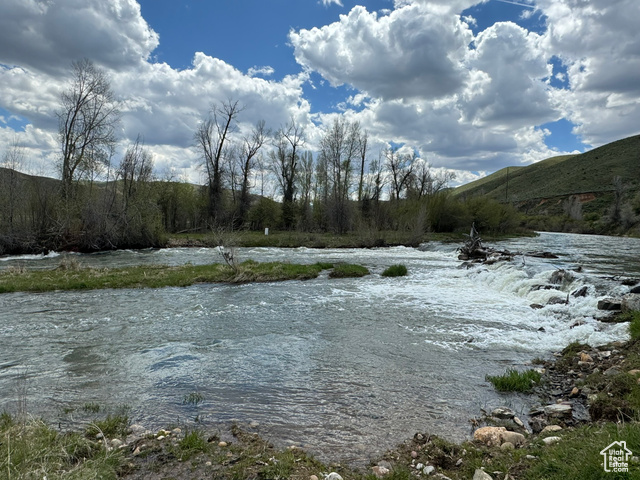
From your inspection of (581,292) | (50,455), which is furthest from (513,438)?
(581,292)

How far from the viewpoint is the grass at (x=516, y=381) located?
5.79m

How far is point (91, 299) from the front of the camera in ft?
41.0

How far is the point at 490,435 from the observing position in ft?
13.9

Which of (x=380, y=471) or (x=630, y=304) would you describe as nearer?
(x=380, y=471)

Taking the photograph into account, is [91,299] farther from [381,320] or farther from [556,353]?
[556,353]

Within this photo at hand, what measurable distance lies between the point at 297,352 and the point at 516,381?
4.23 m

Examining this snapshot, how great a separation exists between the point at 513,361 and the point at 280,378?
4.72 metres

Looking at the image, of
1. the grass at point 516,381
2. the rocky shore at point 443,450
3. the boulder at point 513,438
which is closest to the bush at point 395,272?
the grass at point 516,381

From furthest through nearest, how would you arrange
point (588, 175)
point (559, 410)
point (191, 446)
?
1. point (588, 175)
2. point (559, 410)
3. point (191, 446)

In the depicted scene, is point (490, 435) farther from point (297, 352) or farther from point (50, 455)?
point (50, 455)

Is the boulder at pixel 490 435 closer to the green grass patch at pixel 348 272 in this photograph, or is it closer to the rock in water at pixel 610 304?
the rock in water at pixel 610 304

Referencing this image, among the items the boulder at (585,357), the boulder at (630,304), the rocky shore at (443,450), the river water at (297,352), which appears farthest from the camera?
the boulder at (630,304)

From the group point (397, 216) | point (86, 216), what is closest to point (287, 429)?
point (86, 216)

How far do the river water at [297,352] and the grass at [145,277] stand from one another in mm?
1057
